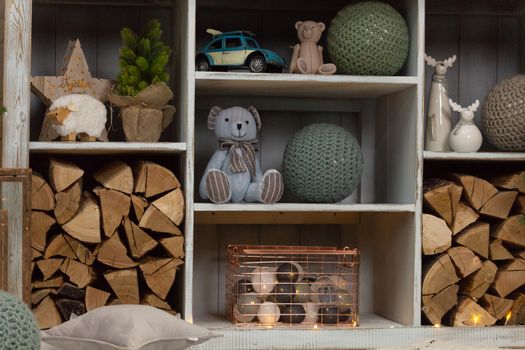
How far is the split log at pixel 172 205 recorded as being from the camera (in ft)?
10.1

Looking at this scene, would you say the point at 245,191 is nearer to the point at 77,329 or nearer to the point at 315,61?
the point at 315,61

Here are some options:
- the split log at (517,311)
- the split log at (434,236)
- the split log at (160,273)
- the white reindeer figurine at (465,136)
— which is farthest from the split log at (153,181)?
the split log at (517,311)

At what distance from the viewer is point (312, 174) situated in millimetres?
3197

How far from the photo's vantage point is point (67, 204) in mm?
3029

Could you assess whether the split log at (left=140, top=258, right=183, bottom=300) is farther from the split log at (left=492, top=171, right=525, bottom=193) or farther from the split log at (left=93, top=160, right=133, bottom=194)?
the split log at (left=492, top=171, right=525, bottom=193)

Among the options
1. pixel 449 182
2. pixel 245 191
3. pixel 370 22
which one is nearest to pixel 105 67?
pixel 245 191

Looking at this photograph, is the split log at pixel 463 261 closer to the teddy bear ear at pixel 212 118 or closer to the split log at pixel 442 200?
the split log at pixel 442 200

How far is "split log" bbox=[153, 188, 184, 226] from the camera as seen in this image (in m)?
3.08

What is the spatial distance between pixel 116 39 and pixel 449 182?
1289 mm

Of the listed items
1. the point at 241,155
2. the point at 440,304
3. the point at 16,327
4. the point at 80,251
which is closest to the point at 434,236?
the point at 440,304

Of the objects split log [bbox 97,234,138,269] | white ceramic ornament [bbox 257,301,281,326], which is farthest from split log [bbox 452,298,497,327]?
split log [bbox 97,234,138,269]

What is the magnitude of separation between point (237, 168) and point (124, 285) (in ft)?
1.70

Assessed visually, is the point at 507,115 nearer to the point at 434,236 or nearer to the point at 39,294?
the point at 434,236

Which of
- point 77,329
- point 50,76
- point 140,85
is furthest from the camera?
point 50,76
